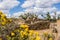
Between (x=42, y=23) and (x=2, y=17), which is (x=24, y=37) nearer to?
(x=2, y=17)

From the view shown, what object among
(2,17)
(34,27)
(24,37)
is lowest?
(34,27)

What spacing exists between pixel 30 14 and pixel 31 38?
42.2ft

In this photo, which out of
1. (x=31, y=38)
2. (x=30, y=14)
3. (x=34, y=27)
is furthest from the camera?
(x=30, y=14)

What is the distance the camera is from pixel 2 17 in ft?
22.7

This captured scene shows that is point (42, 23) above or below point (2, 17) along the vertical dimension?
below

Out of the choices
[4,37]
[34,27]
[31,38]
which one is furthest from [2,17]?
[34,27]

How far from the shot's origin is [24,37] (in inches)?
249

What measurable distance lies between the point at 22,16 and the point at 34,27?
381 centimetres

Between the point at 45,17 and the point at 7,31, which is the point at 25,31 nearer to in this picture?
the point at 7,31

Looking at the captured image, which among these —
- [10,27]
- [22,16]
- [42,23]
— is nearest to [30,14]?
[22,16]

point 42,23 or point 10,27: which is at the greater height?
point 10,27

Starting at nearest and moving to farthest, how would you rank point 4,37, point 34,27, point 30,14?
point 4,37 < point 34,27 < point 30,14

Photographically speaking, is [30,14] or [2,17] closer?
[2,17]

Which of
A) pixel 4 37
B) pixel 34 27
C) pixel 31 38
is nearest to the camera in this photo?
pixel 31 38
